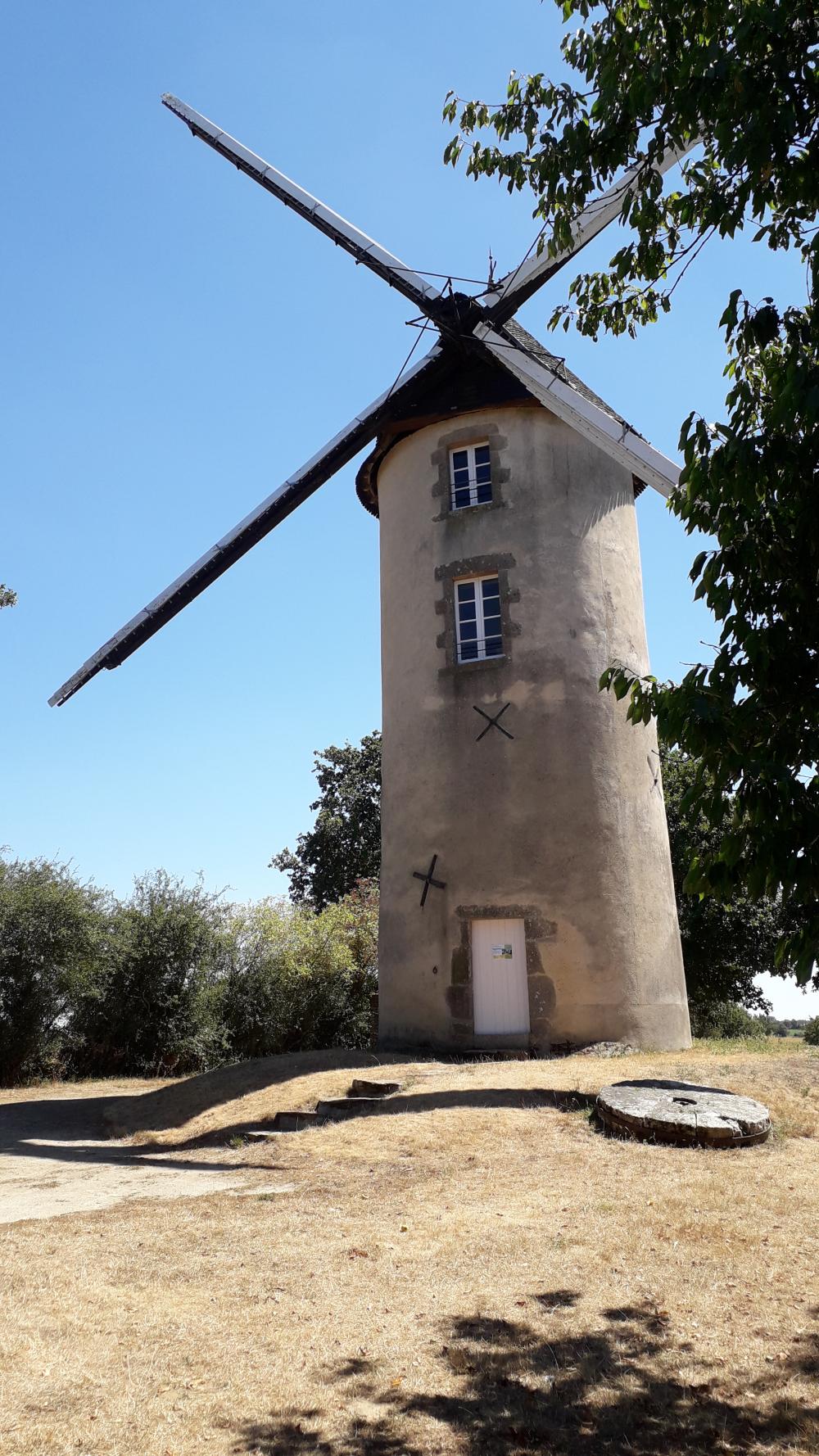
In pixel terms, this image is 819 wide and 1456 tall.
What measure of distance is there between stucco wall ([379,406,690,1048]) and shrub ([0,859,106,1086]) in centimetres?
706

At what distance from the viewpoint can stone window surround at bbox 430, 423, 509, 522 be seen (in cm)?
1648

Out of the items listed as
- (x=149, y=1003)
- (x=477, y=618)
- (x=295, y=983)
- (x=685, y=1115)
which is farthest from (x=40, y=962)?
(x=685, y=1115)

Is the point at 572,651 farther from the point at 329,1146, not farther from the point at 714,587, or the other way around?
the point at 714,587

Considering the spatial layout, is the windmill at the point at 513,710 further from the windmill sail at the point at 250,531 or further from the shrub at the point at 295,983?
the shrub at the point at 295,983

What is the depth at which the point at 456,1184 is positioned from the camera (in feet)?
25.8

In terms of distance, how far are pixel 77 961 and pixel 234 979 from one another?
12.5 feet

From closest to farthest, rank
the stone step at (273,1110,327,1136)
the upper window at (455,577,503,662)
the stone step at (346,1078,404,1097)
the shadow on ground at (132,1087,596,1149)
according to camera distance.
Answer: the shadow on ground at (132,1087,596,1149), the stone step at (273,1110,327,1136), the stone step at (346,1078,404,1097), the upper window at (455,577,503,662)

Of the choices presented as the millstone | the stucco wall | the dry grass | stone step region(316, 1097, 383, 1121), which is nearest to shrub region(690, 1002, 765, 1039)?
the stucco wall

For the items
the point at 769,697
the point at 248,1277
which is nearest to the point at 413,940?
the point at 248,1277

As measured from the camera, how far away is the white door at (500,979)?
47.3 feet

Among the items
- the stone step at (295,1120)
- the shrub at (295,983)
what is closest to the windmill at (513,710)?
the stone step at (295,1120)

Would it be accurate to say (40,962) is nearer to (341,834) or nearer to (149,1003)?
(149,1003)

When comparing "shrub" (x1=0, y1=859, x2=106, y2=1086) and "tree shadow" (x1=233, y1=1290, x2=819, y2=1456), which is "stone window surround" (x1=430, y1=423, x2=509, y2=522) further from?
"tree shadow" (x1=233, y1=1290, x2=819, y2=1456)

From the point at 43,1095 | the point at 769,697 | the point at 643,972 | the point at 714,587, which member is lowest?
the point at 43,1095
